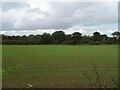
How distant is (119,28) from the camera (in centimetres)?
542

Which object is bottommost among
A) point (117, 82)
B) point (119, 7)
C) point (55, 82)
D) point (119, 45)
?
point (55, 82)

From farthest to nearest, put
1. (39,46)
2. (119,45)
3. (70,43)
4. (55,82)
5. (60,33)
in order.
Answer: (70,43) → (39,46) → (60,33) → (55,82) → (119,45)

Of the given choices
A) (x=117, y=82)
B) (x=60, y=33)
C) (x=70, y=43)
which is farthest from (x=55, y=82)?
(x=70, y=43)

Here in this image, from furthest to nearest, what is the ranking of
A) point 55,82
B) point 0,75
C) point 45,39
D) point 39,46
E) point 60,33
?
point 39,46 < point 45,39 < point 60,33 < point 55,82 < point 0,75

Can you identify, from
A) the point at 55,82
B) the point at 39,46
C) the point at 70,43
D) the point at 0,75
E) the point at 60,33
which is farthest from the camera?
the point at 70,43

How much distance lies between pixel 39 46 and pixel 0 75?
57.6 metres

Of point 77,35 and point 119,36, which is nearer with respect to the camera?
point 119,36

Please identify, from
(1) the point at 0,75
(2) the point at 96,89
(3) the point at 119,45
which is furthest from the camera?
(2) the point at 96,89

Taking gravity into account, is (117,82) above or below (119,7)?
below

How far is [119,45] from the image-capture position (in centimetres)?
519

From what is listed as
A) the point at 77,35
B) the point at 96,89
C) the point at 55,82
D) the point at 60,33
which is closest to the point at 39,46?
the point at 77,35

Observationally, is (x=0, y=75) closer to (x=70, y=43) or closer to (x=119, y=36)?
(x=119, y=36)

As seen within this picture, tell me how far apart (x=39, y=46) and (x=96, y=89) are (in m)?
57.3

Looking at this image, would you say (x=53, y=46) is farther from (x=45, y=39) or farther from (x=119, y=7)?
(x=119, y=7)
